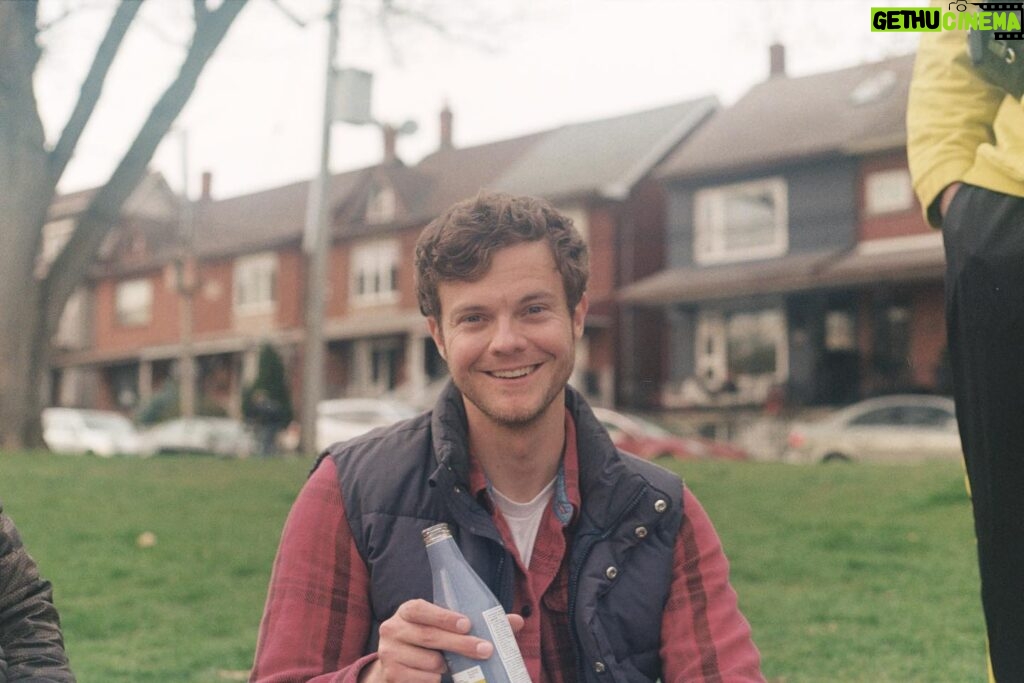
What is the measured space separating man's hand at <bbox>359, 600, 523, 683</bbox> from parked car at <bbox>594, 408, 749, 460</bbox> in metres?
17.6

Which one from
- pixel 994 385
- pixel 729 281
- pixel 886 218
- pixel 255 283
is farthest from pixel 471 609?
pixel 255 283

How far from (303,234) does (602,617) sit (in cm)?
3916

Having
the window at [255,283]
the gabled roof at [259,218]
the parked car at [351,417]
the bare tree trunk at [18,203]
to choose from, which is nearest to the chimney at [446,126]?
the gabled roof at [259,218]

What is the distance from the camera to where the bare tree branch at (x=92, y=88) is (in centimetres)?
1335

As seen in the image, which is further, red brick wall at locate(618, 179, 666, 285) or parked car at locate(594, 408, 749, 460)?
red brick wall at locate(618, 179, 666, 285)

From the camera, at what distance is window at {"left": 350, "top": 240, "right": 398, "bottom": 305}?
126 feet

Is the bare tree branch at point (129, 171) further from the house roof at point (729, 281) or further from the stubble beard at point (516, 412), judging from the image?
the house roof at point (729, 281)

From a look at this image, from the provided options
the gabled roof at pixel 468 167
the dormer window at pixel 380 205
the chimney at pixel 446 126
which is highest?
the chimney at pixel 446 126

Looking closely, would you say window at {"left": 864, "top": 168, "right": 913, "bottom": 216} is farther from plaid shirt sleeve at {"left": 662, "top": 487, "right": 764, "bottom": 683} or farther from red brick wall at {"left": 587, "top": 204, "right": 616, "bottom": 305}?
plaid shirt sleeve at {"left": 662, "top": 487, "right": 764, "bottom": 683}

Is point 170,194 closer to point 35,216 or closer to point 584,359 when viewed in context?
point 584,359

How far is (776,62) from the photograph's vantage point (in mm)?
33812

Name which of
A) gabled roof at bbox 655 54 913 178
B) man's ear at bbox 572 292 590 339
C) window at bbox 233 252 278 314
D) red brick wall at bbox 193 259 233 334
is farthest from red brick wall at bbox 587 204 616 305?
man's ear at bbox 572 292 590 339

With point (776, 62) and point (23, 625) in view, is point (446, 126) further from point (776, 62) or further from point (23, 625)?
point (23, 625)

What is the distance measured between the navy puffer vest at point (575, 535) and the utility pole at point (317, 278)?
49.3 feet
